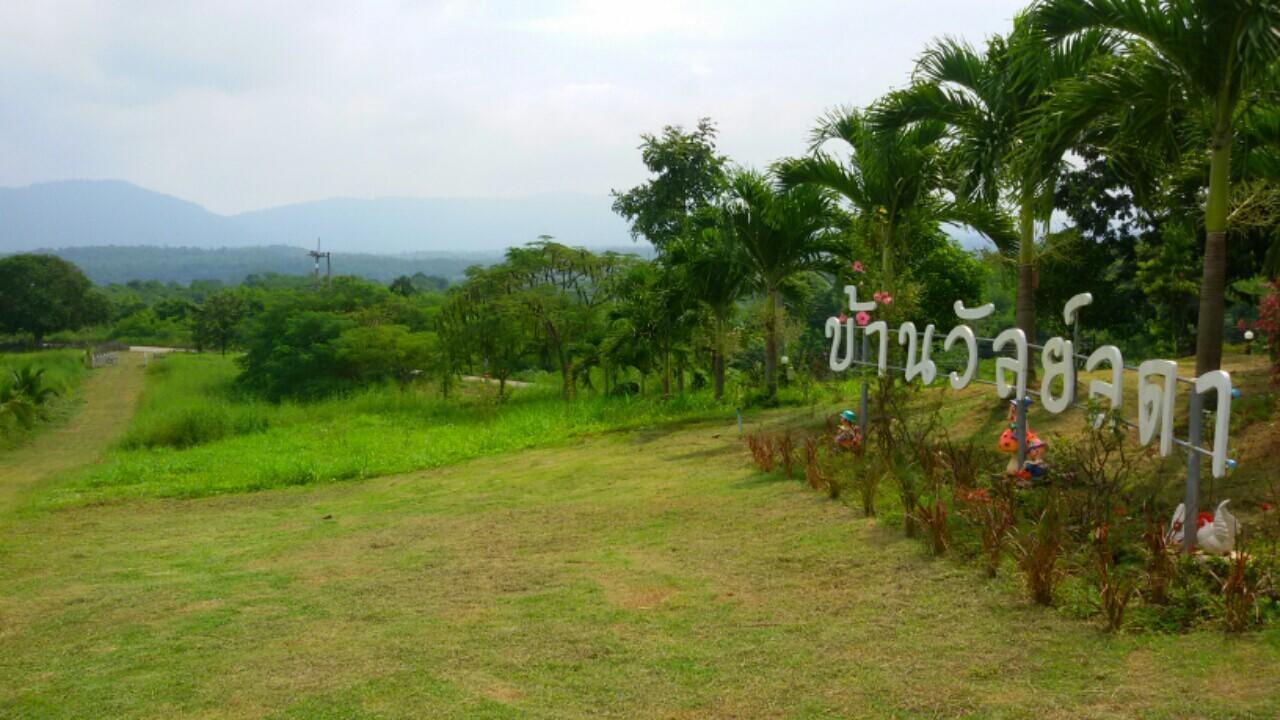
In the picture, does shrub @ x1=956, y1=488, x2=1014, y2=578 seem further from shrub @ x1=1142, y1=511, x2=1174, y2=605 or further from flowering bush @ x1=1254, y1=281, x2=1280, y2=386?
flowering bush @ x1=1254, y1=281, x2=1280, y2=386

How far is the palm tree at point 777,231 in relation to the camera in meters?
15.0

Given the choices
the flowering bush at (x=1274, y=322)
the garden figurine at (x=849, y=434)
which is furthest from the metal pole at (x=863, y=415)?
the flowering bush at (x=1274, y=322)

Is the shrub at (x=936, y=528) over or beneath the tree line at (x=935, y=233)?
beneath

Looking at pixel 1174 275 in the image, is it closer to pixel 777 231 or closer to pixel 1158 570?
pixel 777 231

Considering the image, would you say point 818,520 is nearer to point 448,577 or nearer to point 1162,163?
point 448,577

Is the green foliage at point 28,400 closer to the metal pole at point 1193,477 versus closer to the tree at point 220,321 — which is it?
the tree at point 220,321

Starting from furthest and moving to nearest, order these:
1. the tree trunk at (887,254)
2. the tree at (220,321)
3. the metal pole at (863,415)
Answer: the tree at (220,321), the tree trunk at (887,254), the metal pole at (863,415)

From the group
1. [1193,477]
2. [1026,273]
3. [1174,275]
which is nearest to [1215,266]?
[1193,477]

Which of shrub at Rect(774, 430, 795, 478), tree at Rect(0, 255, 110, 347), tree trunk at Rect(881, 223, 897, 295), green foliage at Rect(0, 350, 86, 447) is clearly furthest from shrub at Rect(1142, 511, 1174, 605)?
tree at Rect(0, 255, 110, 347)

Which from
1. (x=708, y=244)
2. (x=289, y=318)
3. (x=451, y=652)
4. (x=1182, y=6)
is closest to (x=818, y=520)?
(x=451, y=652)

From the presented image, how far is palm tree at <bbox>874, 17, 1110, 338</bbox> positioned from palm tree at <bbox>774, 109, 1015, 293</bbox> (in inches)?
24.3

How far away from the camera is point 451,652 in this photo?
5285 mm

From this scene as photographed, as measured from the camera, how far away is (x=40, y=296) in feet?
164

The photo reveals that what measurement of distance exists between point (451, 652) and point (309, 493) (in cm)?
754
